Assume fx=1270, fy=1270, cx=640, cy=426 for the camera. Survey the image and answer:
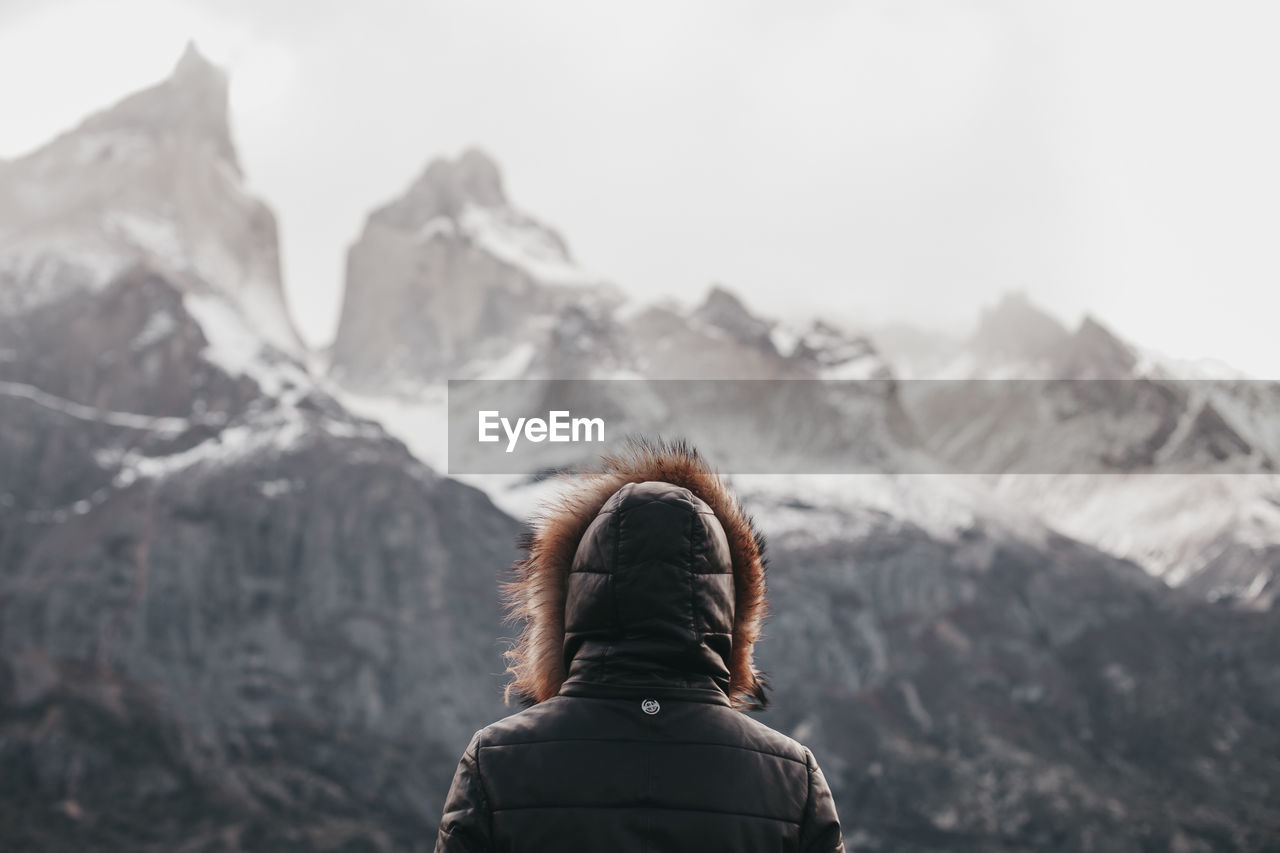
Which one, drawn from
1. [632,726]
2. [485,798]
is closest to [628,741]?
[632,726]

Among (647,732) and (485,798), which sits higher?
(647,732)

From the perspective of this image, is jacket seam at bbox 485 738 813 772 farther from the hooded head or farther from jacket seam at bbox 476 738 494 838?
the hooded head

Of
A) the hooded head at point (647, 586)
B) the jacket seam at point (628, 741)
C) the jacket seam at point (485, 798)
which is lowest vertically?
the jacket seam at point (485, 798)

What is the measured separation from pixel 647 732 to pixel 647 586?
0.45 m

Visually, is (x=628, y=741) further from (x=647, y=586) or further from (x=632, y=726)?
(x=647, y=586)

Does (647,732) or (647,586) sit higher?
(647,586)

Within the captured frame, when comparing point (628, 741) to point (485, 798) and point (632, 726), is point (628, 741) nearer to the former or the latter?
point (632, 726)

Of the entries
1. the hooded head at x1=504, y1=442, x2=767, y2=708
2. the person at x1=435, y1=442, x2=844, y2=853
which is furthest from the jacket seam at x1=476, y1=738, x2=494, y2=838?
the hooded head at x1=504, y1=442, x2=767, y2=708

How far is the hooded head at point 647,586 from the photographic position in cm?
405

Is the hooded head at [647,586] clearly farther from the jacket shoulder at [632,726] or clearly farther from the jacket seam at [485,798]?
the jacket seam at [485,798]

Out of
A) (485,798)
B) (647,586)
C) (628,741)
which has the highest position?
(647,586)

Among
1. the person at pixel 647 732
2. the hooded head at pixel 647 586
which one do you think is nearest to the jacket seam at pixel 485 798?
the person at pixel 647 732

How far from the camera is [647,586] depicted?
404 cm

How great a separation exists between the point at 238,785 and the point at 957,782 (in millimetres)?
106972
